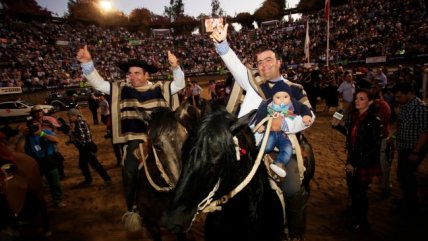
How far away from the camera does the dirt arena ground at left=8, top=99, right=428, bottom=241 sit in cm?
500

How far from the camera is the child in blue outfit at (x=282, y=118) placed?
2.89m

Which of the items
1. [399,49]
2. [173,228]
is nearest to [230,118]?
[173,228]

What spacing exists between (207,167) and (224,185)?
0.26m

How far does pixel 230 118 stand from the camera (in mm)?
2352

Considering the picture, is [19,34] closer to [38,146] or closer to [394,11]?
[38,146]

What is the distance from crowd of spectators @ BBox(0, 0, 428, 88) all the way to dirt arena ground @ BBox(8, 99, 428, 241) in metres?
24.1

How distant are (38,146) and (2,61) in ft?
102

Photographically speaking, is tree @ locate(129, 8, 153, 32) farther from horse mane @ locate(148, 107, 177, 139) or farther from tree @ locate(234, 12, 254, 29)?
horse mane @ locate(148, 107, 177, 139)

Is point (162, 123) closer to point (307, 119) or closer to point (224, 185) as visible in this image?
point (224, 185)

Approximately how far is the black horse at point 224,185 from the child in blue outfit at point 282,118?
35 centimetres

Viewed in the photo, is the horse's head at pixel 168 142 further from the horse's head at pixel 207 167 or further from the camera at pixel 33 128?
the camera at pixel 33 128

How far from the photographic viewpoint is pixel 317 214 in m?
5.68

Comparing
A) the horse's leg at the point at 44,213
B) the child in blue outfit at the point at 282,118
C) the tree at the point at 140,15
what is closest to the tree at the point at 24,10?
the tree at the point at 140,15

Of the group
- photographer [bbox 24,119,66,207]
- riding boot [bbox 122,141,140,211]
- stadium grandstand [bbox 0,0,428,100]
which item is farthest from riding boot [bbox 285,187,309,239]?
stadium grandstand [bbox 0,0,428,100]
